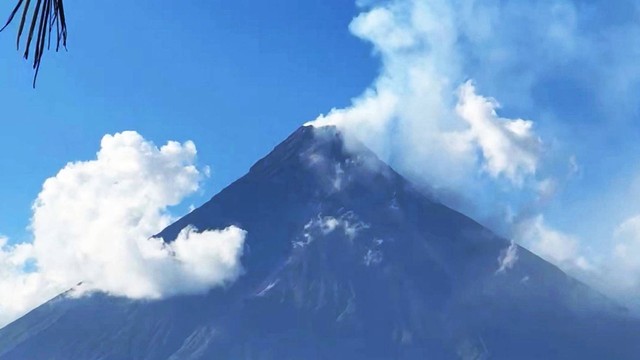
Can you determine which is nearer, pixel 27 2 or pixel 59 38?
pixel 27 2

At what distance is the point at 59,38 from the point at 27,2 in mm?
381

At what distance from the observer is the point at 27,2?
493 cm

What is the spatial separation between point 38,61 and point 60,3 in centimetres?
34

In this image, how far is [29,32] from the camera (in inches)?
205

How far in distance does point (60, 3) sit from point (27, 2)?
6.3 inches

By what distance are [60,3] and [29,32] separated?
33cm

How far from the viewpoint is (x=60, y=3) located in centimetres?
499

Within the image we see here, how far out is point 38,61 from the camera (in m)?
5.12

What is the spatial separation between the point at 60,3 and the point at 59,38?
13.2 inches

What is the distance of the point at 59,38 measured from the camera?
5285mm

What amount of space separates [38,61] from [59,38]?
224 mm
